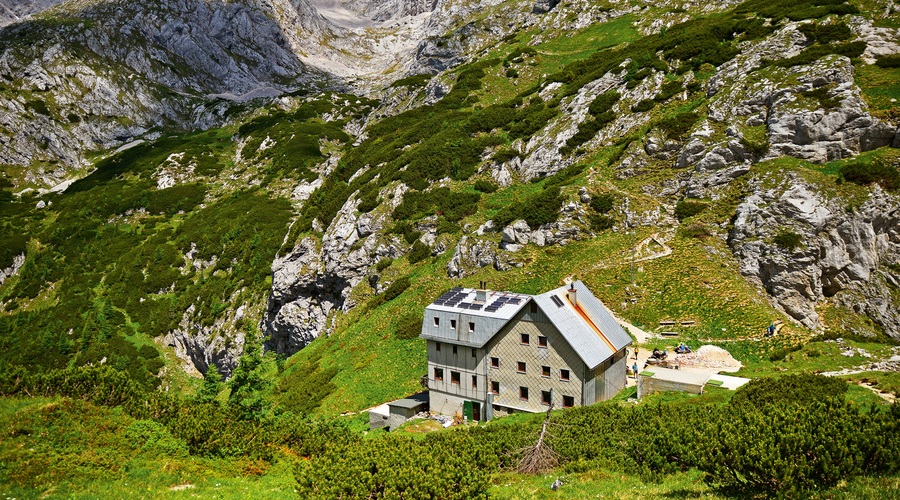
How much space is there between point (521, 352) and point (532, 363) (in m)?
0.98

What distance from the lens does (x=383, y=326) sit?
46219mm

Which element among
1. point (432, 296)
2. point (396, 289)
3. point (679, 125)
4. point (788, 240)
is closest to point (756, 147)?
point (679, 125)

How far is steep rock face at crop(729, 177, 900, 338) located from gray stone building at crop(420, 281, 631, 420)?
13.5 meters

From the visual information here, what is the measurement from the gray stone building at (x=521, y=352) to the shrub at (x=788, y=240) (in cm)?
1469

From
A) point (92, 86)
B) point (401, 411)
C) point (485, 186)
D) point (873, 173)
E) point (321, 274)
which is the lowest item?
point (401, 411)

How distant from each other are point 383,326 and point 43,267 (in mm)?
77946

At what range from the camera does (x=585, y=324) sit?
3216 centimetres

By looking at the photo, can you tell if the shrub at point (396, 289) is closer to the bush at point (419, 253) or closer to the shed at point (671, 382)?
the bush at point (419, 253)

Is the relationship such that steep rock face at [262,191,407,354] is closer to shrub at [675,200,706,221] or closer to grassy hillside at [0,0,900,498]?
grassy hillside at [0,0,900,498]

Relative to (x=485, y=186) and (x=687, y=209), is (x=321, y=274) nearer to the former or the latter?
(x=485, y=186)

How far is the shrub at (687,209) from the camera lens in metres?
44.1

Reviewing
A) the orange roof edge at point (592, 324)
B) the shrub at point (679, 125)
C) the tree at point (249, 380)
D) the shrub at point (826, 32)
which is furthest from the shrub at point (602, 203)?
the tree at point (249, 380)

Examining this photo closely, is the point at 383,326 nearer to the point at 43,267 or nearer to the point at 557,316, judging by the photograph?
the point at 557,316

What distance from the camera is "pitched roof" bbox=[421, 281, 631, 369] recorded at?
30594 millimetres
